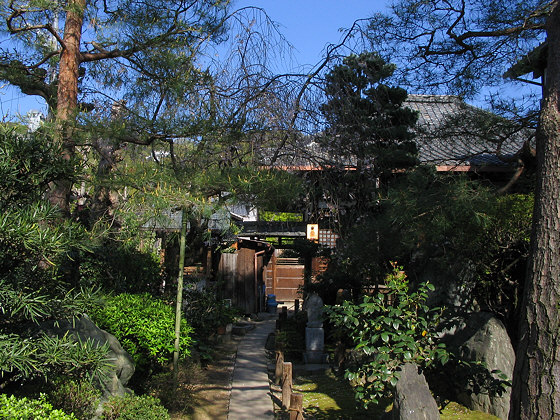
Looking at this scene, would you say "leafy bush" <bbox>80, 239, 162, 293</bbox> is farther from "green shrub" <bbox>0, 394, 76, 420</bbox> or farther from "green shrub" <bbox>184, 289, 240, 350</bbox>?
"green shrub" <bbox>0, 394, 76, 420</bbox>

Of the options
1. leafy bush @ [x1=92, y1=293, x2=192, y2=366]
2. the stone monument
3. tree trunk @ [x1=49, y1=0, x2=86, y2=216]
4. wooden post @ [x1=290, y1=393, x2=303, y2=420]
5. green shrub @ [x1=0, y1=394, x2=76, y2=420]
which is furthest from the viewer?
the stone monument

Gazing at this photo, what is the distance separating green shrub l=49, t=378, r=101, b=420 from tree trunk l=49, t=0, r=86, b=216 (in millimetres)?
2362

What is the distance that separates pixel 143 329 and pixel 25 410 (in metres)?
2.73

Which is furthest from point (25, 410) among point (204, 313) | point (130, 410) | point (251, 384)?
point (204, 313)

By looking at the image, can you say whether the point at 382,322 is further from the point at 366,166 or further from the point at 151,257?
the point at 151,257

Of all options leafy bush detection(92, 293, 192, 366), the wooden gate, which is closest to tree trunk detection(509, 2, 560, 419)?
leafy bush detection(92, 293, 192, 366)

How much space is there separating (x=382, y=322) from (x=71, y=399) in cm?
A: 277

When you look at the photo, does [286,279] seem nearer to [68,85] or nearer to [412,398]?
[68,85]

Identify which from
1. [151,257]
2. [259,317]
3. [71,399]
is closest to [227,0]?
[151,257]

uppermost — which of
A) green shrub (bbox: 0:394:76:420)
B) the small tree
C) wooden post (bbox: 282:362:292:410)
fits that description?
the small tree

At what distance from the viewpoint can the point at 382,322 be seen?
4.62 metres

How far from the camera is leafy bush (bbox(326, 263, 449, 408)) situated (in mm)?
4414

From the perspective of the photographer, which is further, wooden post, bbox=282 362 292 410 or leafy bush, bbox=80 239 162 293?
leafy bush, bbox=80 239 162 293

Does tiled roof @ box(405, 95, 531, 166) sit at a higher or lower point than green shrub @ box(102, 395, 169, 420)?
higher
